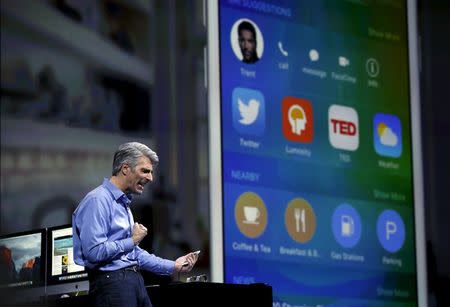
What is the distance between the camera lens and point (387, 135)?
6.21m

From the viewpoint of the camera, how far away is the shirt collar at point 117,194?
11.2 ft

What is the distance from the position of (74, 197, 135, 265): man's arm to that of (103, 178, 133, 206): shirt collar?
0.18 ft

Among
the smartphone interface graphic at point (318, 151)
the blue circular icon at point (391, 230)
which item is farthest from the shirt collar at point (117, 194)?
the blue circular icon at point (391, 230)

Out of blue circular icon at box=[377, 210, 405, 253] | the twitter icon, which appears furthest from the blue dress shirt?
blue circular icon at box=[377, 210, 405, 253]

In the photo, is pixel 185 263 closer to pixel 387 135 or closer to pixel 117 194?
pixel 117 194

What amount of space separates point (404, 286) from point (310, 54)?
1.47 meters

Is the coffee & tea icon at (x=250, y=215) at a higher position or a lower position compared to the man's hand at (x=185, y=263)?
higher

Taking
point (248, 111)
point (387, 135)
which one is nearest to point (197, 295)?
point (248, 111)

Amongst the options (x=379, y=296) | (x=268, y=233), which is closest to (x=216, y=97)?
(x=268, y=233)

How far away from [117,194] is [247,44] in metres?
2.22

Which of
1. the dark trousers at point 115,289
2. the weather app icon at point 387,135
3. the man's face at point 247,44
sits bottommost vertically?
the dark trousers at point 115,289

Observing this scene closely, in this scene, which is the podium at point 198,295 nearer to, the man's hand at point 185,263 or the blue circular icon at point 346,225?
the man's hand at point 185,263

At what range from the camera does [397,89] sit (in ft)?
20.8

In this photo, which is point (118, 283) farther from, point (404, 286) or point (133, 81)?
point (133, 81)
